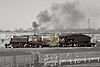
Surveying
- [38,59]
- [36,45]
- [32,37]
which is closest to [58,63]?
[38,59]

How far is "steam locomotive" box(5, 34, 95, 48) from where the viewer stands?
149 feet

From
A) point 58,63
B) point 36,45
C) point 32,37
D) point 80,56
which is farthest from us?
point 32,37

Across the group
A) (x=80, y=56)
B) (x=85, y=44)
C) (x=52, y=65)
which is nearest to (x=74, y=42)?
(x=85, y=44)

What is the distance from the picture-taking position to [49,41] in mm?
46719

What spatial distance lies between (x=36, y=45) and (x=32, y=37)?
12.0 feet

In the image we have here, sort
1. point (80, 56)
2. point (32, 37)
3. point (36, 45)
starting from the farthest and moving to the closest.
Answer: point (32, 37) → point (36, 45) → point (80, 56)

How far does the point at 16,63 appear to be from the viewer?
65.6 ft

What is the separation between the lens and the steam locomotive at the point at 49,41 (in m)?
45.3

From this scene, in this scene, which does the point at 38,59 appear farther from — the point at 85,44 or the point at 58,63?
the point at 85,44

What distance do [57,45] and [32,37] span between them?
651cm

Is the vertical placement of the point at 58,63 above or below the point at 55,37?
below

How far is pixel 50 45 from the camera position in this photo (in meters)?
46.2

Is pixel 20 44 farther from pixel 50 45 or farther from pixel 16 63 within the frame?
pixel 16 63

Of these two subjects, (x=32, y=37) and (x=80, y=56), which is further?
(x=32, y=37)
